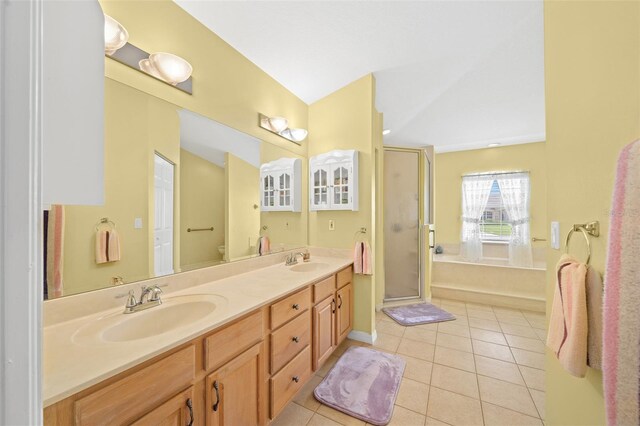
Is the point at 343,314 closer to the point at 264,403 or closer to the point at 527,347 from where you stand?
the point at 264,403

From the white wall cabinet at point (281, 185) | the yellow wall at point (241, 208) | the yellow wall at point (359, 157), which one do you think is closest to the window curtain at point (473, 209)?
the yellow wall at point (359, 157)

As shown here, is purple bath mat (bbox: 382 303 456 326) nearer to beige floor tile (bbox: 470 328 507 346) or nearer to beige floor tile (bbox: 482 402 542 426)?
beige floor tile (bbox: 470 328 507 346)

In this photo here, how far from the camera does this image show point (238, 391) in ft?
3.61

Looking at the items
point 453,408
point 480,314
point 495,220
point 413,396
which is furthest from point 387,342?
point 495,220

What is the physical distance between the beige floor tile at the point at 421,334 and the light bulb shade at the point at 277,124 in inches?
97.1

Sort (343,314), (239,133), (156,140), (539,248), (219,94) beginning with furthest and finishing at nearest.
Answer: (539,248)
(343,314)
(239,133)
(219,94)
(156,140)

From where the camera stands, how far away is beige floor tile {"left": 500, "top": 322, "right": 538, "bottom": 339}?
248cm

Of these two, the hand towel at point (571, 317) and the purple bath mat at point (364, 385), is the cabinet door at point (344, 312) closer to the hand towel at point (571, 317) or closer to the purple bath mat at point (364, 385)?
the purple bath mat at point (364, 385)

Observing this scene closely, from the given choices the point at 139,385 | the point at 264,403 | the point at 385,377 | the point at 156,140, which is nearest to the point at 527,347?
the point at 385,377

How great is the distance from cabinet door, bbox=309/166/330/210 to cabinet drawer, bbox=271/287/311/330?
105cm

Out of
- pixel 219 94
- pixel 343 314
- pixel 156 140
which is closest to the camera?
pixel 156 140

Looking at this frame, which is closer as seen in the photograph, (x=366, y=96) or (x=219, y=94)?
(x=219, y=94)

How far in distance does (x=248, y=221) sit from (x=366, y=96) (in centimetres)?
166
